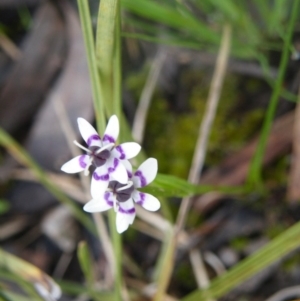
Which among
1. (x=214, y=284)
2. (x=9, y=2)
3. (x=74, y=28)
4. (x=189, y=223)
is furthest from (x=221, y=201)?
(x=9, y=2)

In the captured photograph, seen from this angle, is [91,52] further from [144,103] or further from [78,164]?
[144,103]

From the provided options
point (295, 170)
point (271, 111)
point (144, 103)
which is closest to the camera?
point (271, 111)

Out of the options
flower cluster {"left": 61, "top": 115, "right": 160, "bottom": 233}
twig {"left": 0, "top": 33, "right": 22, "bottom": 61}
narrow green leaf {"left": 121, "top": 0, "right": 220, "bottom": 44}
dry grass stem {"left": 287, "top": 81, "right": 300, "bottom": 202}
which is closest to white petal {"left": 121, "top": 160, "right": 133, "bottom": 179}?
flower cluster {"left": 61, "top": 115, "right": 160, "bottom": 233}

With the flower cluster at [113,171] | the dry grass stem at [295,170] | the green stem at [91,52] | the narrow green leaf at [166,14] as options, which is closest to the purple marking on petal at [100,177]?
the flower cluster at [113,171]

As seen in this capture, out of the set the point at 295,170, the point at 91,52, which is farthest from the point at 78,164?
the point at 295,170

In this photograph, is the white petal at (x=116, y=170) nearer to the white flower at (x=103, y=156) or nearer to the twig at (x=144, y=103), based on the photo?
the white flower at (x=103, y=156)

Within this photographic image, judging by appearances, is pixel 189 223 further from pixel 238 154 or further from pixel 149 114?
pixel 149 114

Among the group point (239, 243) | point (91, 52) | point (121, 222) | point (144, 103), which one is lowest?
point (121, 222)
